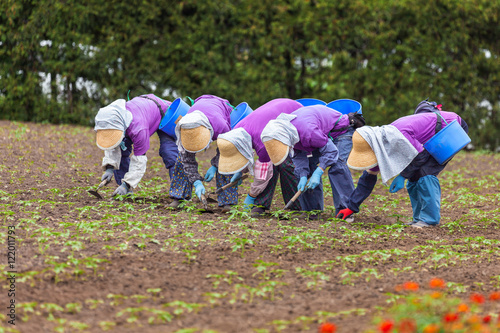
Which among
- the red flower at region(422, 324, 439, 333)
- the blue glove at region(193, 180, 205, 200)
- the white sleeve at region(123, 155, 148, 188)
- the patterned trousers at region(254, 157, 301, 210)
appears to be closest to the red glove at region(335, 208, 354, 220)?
the patterned trousers at region(254, 157, 301, 210)

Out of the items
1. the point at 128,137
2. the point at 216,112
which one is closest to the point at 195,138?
the point at 216,112

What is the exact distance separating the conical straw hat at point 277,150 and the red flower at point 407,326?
2.61 meters

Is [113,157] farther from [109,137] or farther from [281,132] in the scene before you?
[281,132]

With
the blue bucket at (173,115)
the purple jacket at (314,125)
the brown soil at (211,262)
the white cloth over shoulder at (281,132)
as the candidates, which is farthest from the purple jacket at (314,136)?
the blue bucket at (173,115)

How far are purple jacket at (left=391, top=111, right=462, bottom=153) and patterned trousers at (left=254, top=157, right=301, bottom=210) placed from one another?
1.03 m

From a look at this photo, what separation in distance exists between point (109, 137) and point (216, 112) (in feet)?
3.33

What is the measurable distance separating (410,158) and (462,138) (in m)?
0.59

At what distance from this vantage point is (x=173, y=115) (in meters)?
5.90

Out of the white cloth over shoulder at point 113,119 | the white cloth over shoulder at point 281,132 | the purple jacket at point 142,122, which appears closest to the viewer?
the white cloth over shoulder at point 281,132

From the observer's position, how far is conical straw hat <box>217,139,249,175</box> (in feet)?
16.7

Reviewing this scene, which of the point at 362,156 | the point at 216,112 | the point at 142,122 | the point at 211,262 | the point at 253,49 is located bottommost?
the point at 211,262

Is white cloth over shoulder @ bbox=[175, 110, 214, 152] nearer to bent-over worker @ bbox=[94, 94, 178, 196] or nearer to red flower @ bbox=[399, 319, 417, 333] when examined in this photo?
bent-over worker @ bbox=[94, 94, 178, 196]

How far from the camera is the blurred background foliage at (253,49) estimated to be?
10.7 metres

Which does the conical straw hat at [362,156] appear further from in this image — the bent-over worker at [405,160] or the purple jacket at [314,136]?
the purple jacket at [314,136]
